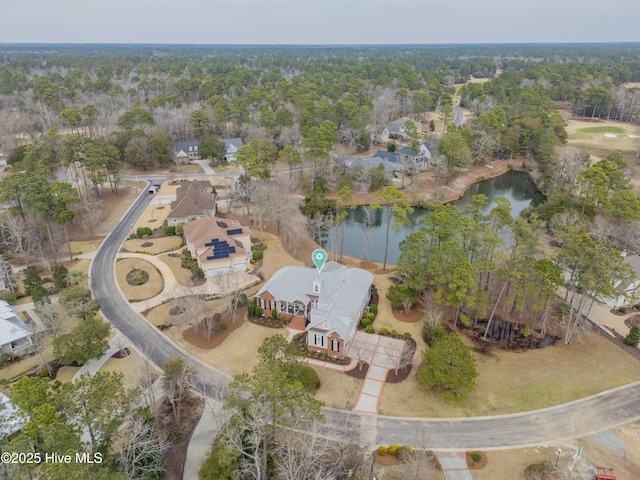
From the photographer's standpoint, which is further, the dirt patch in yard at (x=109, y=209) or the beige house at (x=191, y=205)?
the beige house at (x=191, y=205)

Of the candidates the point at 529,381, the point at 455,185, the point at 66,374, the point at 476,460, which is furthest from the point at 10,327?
the point at 455,185

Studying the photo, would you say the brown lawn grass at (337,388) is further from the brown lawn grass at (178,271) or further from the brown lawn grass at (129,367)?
the brown lawn grass at (178,271)

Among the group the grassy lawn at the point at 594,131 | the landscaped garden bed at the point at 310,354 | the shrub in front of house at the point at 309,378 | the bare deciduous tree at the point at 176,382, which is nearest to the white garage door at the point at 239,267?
the landscaped garden bed at the point at 310,354

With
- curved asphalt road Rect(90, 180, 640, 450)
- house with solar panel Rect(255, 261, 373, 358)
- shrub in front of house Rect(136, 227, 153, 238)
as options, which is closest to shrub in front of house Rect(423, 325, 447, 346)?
house with solar panel Rect(255, 261, 373, 358)

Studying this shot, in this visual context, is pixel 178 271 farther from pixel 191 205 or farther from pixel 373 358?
pixel 373 358

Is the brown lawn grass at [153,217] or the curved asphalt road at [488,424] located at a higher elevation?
the brown lawn grass at [153,217]

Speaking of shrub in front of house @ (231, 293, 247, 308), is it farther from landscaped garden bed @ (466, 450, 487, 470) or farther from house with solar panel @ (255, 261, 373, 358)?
landscaped garden bed @ (466, 450, 487, 470)
